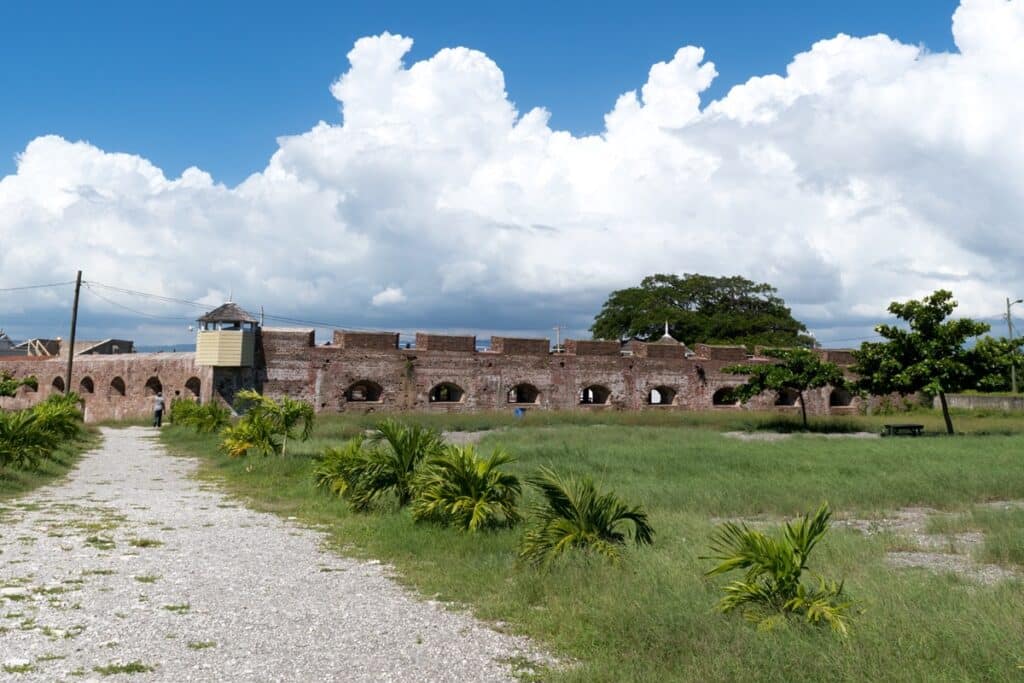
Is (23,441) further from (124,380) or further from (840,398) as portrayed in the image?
(840,398)

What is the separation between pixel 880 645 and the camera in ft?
14.2

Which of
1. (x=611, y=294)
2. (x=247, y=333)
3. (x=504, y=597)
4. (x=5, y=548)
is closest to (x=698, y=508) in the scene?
(x=504, y=597)

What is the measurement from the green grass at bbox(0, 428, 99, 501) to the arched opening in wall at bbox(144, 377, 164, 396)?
15.2 meters

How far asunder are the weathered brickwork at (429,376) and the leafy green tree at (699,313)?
14.0 meters

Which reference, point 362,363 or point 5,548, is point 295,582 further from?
point 362,363

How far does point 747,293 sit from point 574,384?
84.5 ft

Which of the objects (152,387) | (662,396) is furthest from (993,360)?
(152,387)

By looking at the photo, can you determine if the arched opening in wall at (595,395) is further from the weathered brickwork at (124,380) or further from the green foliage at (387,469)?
the green foliage at (387,469)

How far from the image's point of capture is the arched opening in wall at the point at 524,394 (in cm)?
3469

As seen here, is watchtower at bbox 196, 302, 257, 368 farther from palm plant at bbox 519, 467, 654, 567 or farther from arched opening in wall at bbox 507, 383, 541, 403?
palm plant at bbox 519, 467, 654, 567

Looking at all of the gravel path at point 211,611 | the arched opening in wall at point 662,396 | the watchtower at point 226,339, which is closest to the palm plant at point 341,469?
the gravel path at point 211,611

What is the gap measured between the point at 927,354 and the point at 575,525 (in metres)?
22.9

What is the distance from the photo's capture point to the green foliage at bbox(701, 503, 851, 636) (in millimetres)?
4832

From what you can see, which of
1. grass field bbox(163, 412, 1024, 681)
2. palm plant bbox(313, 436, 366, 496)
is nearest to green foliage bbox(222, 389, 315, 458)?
grass field bbox(163, 412, 1024, 681)
